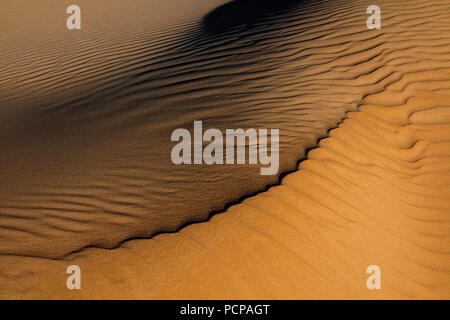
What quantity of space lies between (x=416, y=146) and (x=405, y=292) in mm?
1761

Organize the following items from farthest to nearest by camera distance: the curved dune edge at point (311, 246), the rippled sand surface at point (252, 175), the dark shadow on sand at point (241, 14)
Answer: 1. the dark shadow on sand at point (241, 14)
2. the rippled sand surface at point (252, 175)
3. the curved dune edge at point (311, 246)

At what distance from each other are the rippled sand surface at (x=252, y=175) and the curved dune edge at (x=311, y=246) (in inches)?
0.4

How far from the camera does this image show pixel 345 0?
709cm

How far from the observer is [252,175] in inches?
115

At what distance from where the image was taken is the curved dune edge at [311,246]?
2096 mm

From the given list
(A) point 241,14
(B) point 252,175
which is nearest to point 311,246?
(B) point 252,175

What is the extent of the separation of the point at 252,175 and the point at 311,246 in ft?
2.51

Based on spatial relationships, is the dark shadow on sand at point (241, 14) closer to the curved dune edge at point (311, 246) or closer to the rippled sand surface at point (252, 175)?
the rippled sand surface at point (252, 175)

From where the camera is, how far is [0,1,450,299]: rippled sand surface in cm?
222

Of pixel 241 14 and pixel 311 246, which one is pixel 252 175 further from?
pixel 241 14

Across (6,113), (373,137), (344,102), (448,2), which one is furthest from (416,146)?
(6,113)

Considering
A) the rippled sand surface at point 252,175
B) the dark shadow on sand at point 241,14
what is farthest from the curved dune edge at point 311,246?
the dark shadow on sand at point 241,14

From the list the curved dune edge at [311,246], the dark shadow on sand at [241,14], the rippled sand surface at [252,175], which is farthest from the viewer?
the dark shadow on sand at [241,14]
